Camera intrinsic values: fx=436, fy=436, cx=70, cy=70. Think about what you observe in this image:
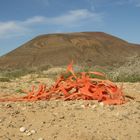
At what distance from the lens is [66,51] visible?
112 feet

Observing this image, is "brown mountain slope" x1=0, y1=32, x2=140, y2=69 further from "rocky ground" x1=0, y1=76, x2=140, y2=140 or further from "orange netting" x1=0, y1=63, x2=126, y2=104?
"rocky ground" x1=0, y1=76, x2=140, y2=140

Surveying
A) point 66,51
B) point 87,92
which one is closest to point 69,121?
point 87,92

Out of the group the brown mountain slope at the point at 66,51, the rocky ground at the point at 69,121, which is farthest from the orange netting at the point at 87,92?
the brown mountain slope at the point at 66,51

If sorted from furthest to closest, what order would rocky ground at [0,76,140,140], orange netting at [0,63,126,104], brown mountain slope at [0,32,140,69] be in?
brown mountain slope at [0,32,140,69] < orange netting at [0,63,126,104] < rocky ground at [0,76,140,140]

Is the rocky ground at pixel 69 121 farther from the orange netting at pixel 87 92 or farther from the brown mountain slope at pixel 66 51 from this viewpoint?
the brown mountain slope at pixel 66 51

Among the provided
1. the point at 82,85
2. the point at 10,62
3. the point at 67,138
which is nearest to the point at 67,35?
the point at 10,62

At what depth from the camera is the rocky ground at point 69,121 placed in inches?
201

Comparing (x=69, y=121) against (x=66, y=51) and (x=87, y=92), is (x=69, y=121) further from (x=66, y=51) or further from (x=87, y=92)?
(x=66, y=51)

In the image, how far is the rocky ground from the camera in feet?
16.7

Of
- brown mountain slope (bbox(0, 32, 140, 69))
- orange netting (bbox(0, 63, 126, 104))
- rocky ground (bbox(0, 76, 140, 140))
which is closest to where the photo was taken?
rocky ground (bbox(0, 76, 140, 140))

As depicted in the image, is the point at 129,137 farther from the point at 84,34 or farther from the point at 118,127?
the point at 84,34

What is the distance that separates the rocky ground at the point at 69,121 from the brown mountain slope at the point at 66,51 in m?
24.9

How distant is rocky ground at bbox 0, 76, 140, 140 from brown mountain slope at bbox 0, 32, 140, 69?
24.9m

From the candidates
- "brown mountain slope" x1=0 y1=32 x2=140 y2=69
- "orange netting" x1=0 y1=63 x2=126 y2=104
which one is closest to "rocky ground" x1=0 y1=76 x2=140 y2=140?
"orange netting" x1=0 y1=63 x2=126 y2=104
